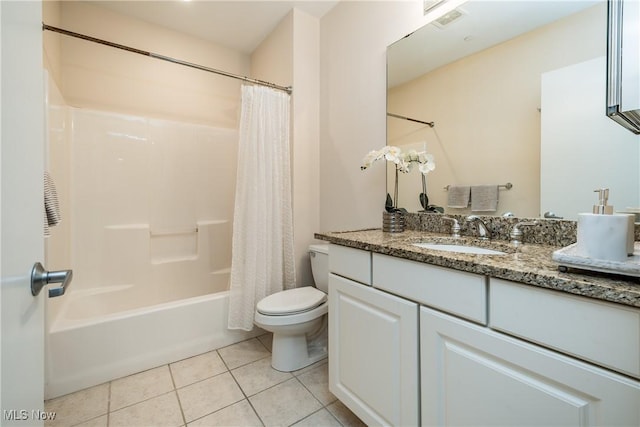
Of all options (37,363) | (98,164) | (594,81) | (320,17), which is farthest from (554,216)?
(98,164)

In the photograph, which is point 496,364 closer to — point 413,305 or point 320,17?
Answer: point 413,305

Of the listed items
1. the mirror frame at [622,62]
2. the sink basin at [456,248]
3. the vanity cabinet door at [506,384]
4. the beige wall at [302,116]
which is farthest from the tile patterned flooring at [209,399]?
the mirror frame at [622,62]

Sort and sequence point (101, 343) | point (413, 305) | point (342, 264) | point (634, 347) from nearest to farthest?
point (634, 347), point (413, 305), point (342, 264), point (101, 343)

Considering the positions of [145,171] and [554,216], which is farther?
[145,171]

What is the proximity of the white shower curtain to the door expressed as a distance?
1.31 metres

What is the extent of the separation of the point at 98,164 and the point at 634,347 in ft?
9.52

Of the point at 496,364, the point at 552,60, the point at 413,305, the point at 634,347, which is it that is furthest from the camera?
the point at 552,60

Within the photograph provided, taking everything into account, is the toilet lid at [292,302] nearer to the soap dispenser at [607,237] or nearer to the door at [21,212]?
the door at [21,212]

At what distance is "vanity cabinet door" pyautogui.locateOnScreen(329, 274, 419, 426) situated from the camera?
0.96 metres

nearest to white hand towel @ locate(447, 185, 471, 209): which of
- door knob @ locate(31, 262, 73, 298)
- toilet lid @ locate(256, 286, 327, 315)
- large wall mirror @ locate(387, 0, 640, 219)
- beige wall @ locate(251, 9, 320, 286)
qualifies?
large wall mirror @ locate(387, 0, 640, 219)

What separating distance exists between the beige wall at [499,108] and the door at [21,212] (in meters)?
1.51

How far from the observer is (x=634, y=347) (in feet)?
1.77

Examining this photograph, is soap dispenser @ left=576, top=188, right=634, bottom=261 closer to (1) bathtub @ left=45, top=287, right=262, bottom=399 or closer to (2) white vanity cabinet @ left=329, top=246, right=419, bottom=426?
(2) white vanity cabinet @ left=329, top=246, right=419, bottom=426

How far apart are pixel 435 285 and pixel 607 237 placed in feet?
1.37
